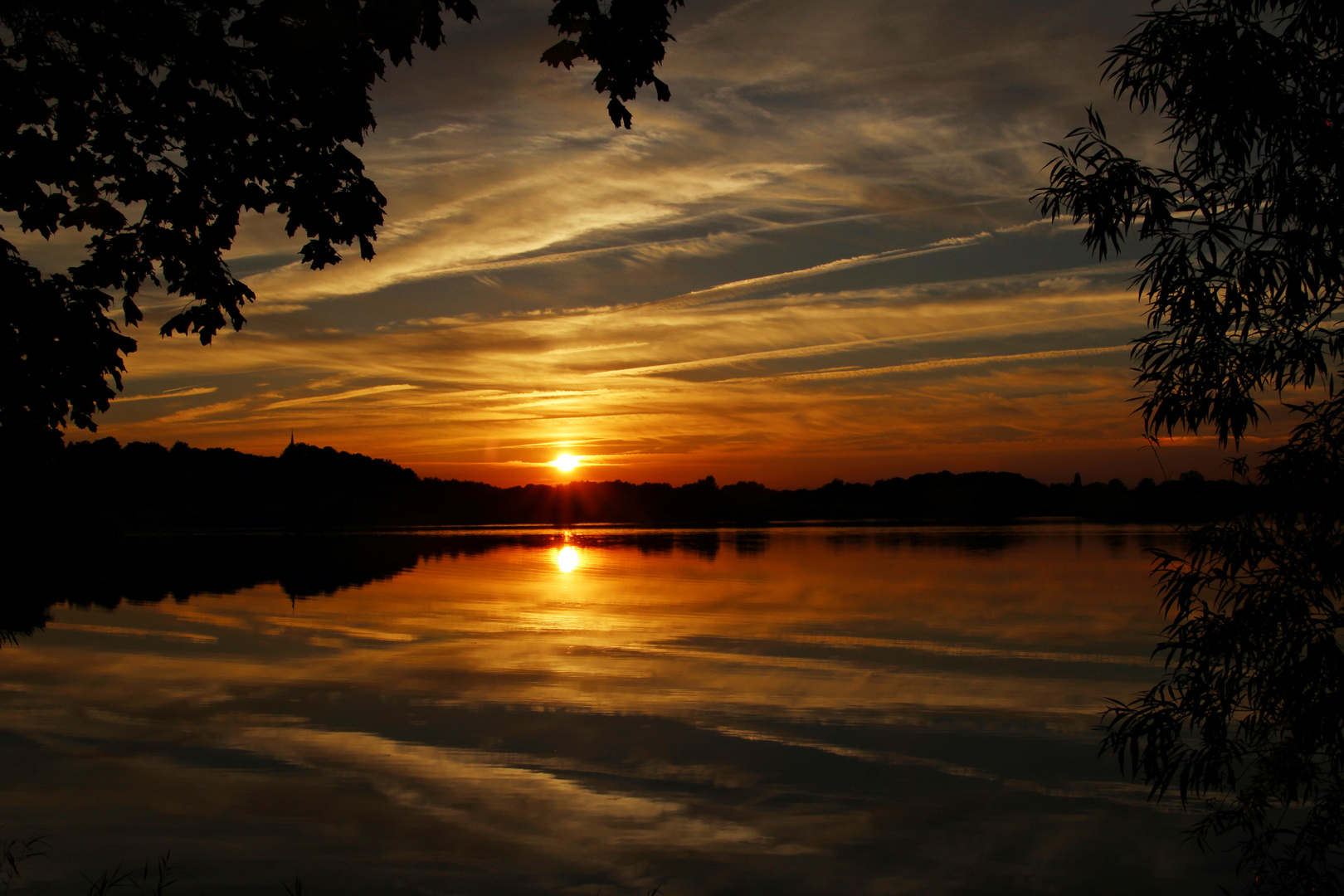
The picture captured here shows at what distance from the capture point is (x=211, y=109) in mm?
7238

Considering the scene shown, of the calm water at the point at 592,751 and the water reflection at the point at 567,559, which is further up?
the calm water at the point at 592,751

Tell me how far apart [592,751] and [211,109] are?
9.26 metres

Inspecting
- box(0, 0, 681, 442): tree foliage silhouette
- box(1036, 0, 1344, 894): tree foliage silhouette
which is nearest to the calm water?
box(1036, 0, 1344, 894): tree foliage silhouette

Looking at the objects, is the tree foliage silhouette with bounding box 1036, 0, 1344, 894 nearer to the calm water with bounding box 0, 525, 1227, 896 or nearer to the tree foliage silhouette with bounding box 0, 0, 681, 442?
the calm water with bounding box 0, 525, 1227, 896

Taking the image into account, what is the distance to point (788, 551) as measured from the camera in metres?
53.4

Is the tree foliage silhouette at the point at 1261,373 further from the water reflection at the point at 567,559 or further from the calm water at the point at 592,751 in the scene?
the water reflection at the point at 567,559

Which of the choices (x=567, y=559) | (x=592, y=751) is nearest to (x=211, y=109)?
(x=592, y=751)

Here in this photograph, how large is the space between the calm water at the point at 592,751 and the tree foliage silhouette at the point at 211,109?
5.83m

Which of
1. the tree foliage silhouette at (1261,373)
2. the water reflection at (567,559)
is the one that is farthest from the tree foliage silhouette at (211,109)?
the water reflection at (567,559)

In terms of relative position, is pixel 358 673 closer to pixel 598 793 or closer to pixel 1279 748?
pixel 598 793

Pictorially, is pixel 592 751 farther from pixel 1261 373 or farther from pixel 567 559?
pixel 567 559

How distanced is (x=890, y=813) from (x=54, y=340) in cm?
1015

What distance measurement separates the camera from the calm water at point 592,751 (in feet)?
30.5

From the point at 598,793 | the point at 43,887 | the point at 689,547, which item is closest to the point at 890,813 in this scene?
the point at 598,793
